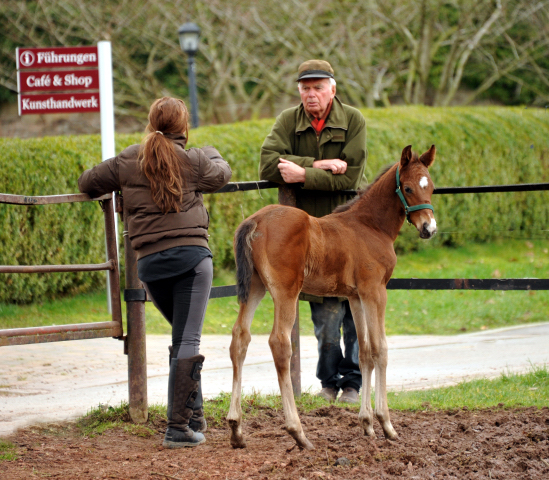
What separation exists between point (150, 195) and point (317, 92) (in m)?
1.65

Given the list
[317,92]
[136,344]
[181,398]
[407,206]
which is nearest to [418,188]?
[407,206]

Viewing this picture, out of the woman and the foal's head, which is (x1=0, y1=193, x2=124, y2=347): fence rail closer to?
the woman

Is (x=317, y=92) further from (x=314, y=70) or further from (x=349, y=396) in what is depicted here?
(x=349, y=396)

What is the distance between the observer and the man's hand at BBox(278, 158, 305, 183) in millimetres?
4703

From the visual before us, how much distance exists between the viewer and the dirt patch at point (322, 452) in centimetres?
343

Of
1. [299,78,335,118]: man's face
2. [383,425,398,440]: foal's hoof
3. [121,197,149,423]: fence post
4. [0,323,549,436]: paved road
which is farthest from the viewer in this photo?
[0,323,549,436]: paved road

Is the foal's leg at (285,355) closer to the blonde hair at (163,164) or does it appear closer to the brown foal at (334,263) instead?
the brown foal at (334,263)

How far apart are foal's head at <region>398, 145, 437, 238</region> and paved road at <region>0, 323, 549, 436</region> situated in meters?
1.88

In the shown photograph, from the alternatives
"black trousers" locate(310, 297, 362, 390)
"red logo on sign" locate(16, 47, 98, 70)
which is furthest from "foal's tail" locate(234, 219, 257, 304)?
"red logo on sign" locate(16, 47, 98, 70)

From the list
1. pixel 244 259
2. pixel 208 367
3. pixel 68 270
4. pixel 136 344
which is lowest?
pixel 208 367

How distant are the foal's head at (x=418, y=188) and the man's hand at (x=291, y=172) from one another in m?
0.82

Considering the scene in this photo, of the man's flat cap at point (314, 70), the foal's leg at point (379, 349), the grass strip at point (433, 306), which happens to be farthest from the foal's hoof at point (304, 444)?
the grass strip at point (433, 306)

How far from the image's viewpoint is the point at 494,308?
31.1 ft

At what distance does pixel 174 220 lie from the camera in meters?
3.82
